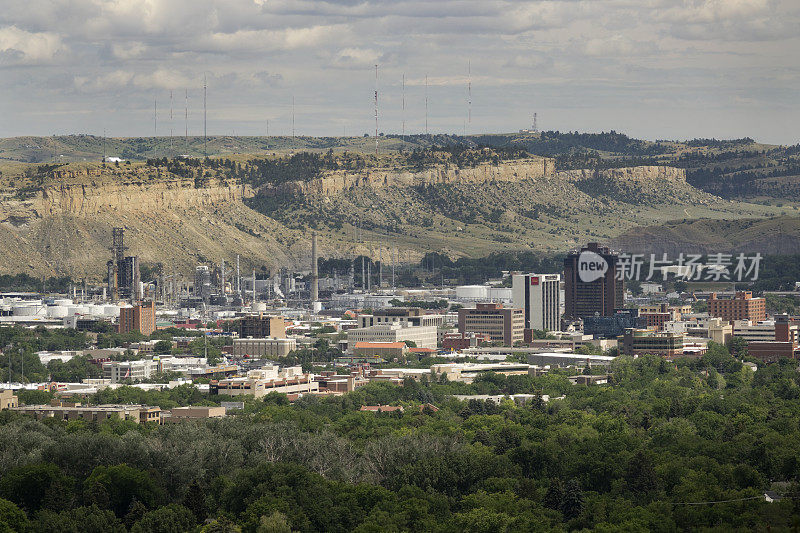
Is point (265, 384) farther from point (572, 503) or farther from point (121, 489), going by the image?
point (572, 503)

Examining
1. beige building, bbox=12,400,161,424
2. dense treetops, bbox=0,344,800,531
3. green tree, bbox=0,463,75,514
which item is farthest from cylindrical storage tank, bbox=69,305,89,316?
green tree, bbox=0,463,75,514

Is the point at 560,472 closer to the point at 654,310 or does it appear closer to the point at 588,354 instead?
the point at 588,354

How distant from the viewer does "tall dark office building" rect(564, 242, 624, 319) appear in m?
191

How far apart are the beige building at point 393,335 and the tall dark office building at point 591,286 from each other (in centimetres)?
2192

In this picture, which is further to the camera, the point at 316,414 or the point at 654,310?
the point at 654,310

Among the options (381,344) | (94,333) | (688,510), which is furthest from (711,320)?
(688,510)

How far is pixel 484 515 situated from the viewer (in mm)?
67812

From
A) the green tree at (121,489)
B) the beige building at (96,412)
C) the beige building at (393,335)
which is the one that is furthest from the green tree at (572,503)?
the beige building at (393,335)

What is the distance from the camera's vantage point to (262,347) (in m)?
164

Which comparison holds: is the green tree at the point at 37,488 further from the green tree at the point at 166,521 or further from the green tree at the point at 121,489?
the green tree at the point at 166,521

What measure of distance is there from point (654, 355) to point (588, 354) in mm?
8043

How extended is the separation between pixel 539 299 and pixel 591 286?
6.09m

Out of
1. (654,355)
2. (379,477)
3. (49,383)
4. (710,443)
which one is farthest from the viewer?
(654,355)

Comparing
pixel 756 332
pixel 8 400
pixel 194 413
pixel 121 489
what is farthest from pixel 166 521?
pixel 756 332
